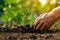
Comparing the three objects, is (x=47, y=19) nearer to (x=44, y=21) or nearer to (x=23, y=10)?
(x=44, y=21)

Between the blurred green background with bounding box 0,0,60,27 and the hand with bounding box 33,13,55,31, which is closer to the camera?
the hand with bounding box 33,13,55,31

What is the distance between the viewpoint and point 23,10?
2701 mm

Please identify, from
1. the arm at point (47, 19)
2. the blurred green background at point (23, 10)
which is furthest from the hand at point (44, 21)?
the blurred green background at point (23, 10)

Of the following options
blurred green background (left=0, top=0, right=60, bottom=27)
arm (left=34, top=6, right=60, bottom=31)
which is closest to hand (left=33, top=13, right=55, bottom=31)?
arm (left=34, top=6, right=60, bottom=31)

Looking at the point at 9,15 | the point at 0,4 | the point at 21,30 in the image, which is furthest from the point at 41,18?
the point at 0,4

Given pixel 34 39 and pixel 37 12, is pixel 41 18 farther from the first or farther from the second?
pixel 37 12

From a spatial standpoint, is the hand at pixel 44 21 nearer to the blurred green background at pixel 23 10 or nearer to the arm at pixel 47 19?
the arm at pixel 47 19

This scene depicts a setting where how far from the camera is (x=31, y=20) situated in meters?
2.25

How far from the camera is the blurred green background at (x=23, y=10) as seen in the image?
2.38 meters

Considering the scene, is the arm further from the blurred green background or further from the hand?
the blurred green background

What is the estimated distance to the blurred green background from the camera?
238 centimetres

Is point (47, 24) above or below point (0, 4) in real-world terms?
below

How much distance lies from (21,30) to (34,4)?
285cm

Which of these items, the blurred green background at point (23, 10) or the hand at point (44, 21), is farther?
the blurred green background at point (23, 10)
